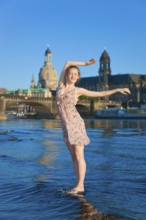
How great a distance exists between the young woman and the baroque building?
16266 cm

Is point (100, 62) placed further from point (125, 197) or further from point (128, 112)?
point (125, 197)

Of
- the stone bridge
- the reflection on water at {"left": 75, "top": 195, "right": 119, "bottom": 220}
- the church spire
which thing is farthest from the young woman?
the church spire

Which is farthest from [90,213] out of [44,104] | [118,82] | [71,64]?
[118,82]

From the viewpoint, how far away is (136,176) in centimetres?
811

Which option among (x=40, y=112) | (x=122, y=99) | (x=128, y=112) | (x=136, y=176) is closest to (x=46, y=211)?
(x=136, y=176)

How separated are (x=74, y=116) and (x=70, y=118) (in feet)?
0.23

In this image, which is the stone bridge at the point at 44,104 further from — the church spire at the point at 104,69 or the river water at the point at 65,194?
the river water at the point at 65,194

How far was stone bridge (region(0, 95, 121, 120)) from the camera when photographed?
132900 mm

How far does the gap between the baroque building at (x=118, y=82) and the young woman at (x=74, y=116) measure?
534ft

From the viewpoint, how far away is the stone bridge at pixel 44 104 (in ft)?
436

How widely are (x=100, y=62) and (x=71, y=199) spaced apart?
581ft

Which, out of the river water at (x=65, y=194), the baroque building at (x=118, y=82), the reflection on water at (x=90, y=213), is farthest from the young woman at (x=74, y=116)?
the baroque building at (x=118, y=82)

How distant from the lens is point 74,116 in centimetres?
622

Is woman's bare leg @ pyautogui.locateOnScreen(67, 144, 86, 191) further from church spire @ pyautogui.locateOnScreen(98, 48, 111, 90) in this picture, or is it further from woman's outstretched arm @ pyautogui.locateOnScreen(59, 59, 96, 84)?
church spire @ pyautogui.locateOnScreen(98, 48, 111, 90)
